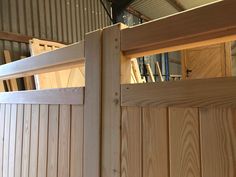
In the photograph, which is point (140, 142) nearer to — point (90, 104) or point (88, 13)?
point (90, 104)

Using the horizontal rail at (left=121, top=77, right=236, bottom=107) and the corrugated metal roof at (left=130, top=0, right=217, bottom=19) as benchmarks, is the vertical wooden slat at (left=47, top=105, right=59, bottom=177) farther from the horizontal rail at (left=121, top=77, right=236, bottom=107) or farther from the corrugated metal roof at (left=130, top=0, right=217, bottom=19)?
the corrugated metal roof at (left=130, top=0, right=217, bottom=19)

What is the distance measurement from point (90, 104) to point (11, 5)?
9.16ft

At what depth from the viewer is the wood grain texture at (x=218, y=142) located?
0.57m

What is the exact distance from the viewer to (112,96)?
86 centimetres

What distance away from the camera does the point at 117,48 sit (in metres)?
0.85

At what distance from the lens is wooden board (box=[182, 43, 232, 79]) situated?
434 centimetres

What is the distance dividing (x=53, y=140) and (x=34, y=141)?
19cm

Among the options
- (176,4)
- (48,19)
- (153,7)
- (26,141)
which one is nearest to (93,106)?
(26,141)

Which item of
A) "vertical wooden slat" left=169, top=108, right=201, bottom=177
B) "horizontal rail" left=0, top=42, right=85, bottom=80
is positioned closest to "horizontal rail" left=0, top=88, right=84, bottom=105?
"horizontal rail" left=0, top=42, right=85, bottom=80

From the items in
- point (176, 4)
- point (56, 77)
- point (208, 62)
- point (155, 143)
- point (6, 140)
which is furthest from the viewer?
point (176, 4)

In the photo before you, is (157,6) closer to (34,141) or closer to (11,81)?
(11,81)

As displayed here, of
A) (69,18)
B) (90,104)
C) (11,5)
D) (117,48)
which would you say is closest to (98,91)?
(90,104)

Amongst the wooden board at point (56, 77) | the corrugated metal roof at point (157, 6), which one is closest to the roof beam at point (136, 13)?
the corrugated metal roof at point (157, 6)

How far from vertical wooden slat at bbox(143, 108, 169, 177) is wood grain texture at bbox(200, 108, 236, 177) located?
11 cm
